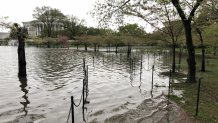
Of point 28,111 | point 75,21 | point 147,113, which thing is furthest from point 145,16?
point 75,21

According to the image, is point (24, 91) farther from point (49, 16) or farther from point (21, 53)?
point (49, 16)

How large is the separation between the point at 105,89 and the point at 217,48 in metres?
13.3

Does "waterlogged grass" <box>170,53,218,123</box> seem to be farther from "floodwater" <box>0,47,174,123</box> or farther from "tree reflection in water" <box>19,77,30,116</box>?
"tree reflection in water" <box>19,77,30,116</box>

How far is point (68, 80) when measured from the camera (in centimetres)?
2316

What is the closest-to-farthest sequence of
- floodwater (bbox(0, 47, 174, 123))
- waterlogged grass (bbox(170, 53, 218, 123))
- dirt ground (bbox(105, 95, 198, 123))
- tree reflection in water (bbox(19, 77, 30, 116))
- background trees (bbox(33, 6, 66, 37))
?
dirt ground (bbox(105, 95, 198, 123))
waterlogged grass (bbox(170, 53, 218, 123))
floodwater (bbox(0, 47, 174, 123))
tree reflection in water (bbox(19, 77, 30, 116))
background trees (bbox(33, 6, 66, 37))

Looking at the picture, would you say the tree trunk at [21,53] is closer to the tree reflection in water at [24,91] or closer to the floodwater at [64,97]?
the floodwater at [64,97]

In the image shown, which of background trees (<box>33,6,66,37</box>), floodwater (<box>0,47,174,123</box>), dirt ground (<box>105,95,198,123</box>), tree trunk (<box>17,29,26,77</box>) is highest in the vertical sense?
background trees (<box>33,6,66,37</box>)

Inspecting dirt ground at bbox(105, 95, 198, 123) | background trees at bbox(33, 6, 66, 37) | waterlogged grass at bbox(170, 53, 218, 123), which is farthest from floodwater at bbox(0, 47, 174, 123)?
background trees at bbox(33, 6, 66, 37)

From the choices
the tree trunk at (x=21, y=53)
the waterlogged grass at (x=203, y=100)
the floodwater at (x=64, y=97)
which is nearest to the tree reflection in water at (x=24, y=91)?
the floodwater at (x=64, y=97)

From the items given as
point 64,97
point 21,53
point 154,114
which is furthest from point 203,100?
point 21,53

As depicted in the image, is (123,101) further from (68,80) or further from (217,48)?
(217,48)

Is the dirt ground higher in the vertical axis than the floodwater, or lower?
lower

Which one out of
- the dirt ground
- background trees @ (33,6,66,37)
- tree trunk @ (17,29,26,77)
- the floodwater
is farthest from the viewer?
background trees @ (33,6,66,37)

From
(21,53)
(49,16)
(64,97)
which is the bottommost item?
(64,97)
